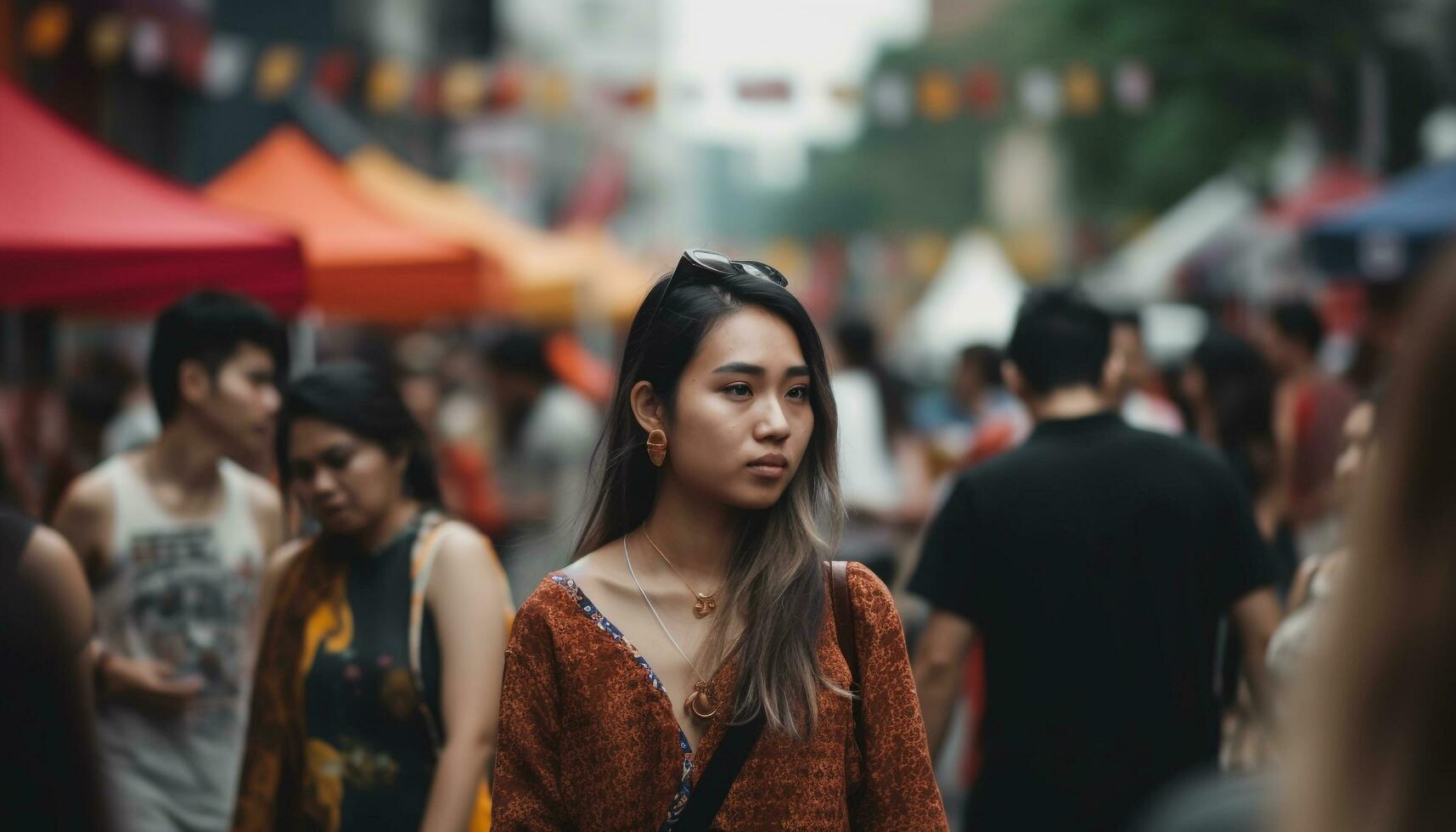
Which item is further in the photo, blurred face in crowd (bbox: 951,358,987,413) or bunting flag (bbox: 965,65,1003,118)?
bunting flag (bbox: 965,65,1003,118)

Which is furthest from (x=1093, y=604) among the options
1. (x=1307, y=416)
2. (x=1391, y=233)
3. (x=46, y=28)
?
(x=46, y=28)

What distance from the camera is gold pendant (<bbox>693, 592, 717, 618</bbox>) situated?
9.94 feet

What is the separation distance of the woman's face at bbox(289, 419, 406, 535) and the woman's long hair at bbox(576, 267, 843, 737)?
3.83 ft

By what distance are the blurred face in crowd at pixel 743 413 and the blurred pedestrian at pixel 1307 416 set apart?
5.21 metres

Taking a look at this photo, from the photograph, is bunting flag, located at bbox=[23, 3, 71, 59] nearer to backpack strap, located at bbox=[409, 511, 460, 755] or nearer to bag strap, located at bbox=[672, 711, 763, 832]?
backpack strap, located at bbox=[409, 511, 460, 755]

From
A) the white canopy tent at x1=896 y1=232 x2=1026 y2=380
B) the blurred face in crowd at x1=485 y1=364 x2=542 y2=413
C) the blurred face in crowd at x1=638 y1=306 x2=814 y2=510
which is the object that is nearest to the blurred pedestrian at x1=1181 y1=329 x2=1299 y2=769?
the blurred face in crowd at x1=638 y1=306 x2=814 y2=510

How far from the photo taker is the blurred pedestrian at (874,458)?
895 centimetres

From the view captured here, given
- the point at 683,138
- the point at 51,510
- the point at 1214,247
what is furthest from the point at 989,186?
the point at 51,510

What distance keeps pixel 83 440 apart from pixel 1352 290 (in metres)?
12.6

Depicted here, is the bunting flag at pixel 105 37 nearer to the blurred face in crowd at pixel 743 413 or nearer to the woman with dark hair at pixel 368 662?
the woman with dark hair at pixel 368 662

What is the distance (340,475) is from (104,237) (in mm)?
2713

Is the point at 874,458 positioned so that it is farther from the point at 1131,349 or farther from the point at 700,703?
the point at 700,703

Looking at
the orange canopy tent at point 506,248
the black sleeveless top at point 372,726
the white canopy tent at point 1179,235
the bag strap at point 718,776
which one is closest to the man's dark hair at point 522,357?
the orange canopy tent at point 506,248

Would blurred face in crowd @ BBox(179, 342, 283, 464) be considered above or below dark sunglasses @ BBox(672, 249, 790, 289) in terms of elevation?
below
